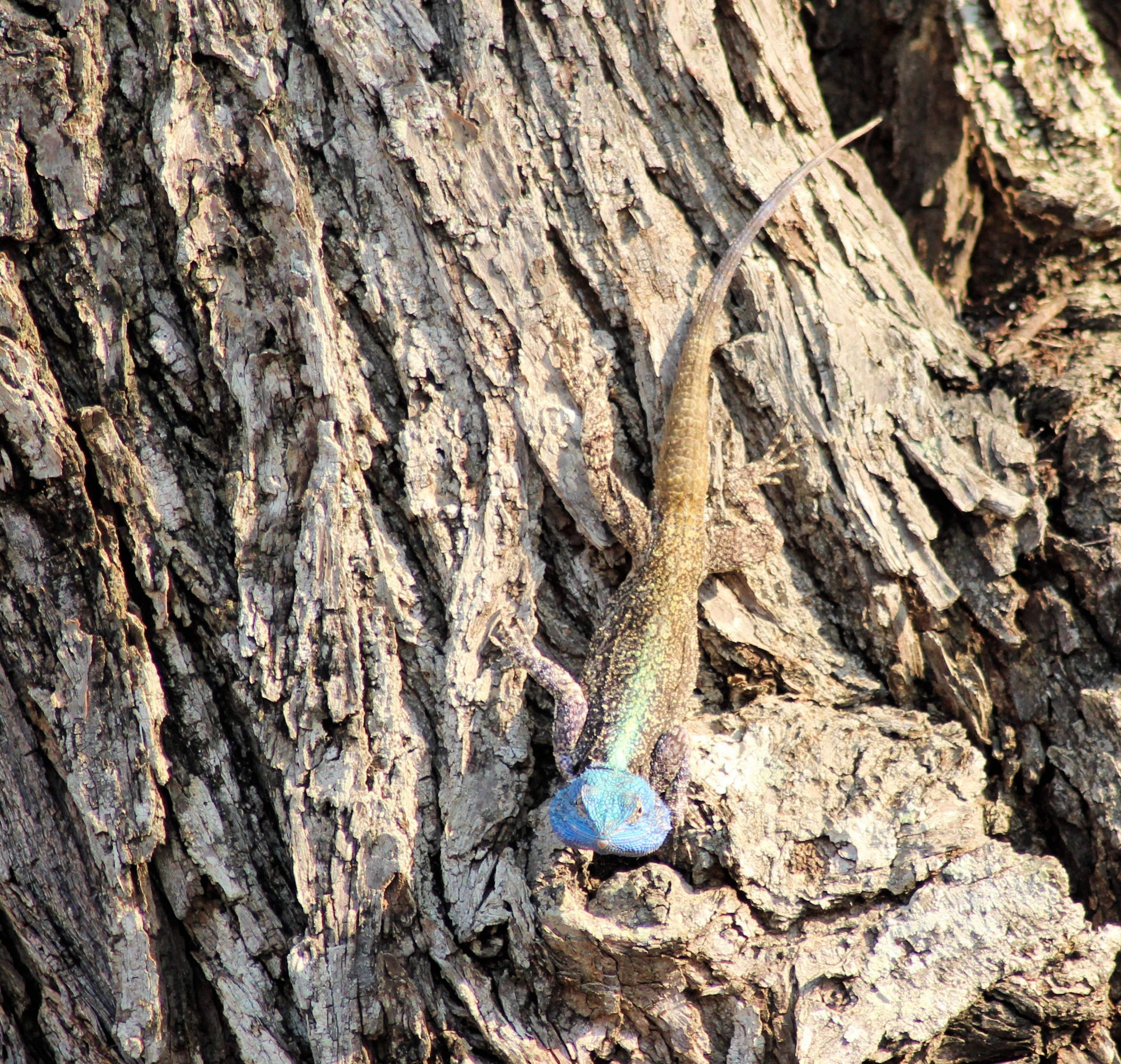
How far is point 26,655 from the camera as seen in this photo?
3430 mm

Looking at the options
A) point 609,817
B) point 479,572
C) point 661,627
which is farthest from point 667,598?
point 609,817

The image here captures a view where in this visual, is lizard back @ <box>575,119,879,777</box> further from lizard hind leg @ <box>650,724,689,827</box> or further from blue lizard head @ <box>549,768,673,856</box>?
blue lizard head @ <box>549,768,673,856</box>

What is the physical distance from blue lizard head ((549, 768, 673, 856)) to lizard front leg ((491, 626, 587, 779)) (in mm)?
216

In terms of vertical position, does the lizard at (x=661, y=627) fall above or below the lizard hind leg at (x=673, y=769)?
above

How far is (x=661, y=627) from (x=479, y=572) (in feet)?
2.78

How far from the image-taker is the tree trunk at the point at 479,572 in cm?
315

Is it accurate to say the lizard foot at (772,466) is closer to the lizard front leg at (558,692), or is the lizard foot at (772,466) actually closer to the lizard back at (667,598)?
the lizard back at (667,598)

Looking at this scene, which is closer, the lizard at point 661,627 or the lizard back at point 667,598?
the lizard at point 661,627

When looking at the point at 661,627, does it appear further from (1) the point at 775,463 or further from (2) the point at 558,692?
(1) the point at 775,463

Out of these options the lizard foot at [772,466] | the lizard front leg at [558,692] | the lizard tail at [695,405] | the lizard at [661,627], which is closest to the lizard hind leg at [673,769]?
the lizard at [661,627]

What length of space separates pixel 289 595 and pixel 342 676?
39cm

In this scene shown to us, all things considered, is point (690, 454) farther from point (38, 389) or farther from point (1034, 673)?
point (38, 389)

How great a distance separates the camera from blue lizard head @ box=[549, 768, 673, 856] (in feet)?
10.5

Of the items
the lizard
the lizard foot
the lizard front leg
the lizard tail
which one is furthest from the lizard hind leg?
the lizard foot
